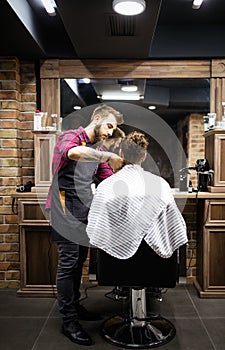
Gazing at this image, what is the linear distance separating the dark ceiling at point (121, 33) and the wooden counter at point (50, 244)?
936 millimetres

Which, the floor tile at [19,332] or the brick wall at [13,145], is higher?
the brick wall at [13,145]

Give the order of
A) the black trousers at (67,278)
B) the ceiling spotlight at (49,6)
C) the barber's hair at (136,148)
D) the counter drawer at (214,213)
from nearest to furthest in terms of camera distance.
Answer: the barber's hair at (136,148), the black trousers at (67,278), the ceiling spotlight at (49,6), the counter drawer at (214,213)

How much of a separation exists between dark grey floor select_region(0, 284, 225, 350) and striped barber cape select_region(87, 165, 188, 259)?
0.65 meters

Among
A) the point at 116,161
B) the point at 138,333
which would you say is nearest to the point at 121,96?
the point at 116,161

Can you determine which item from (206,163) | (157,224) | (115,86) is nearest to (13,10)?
(115,86)

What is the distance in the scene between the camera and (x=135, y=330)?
2164 millimetres

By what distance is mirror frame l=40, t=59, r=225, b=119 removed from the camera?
3.05 metres

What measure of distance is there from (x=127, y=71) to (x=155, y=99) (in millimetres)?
357

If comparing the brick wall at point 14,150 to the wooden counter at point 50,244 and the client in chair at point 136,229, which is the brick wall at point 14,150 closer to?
the wooden counter at point 50,244

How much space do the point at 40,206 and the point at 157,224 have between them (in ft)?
3.93

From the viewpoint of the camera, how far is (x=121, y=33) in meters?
2.49

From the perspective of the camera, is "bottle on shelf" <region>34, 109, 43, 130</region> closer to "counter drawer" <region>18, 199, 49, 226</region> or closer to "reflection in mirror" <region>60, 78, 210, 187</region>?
"reflection in mirror" <region>60, 78, 210, 187</region>

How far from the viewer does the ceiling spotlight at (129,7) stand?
6.63ft

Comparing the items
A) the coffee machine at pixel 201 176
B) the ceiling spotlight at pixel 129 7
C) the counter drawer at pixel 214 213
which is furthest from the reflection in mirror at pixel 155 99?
the ceiling spotlight at pixel 129 7
